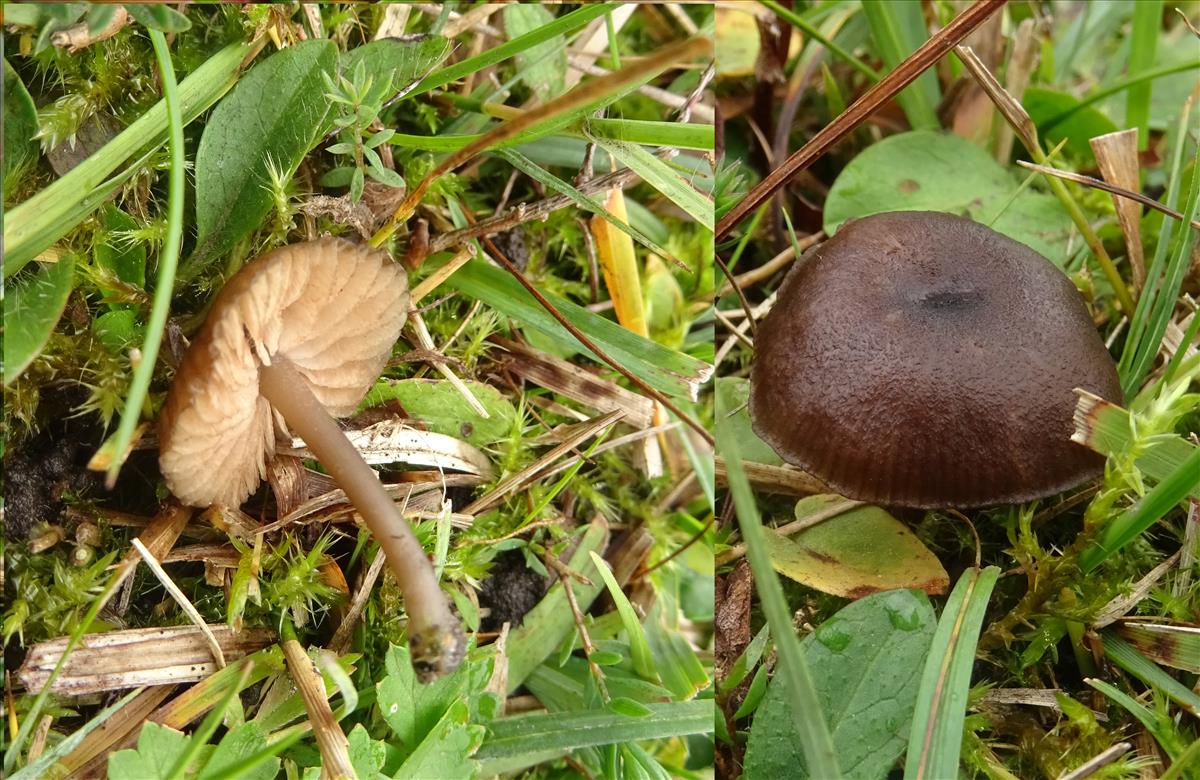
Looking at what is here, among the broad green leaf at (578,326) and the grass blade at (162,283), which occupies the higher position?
the grass blade at (162,283)

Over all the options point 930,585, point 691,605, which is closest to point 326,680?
point 691,605

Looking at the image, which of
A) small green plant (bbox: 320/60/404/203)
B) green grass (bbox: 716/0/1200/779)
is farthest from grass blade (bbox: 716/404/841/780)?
small green plant (bbox: 320/60/404/203)

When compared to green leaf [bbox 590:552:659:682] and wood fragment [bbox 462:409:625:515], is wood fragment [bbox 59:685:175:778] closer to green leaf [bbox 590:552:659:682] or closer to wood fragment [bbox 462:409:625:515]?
wood fragment [bbox 462:409:625:515]

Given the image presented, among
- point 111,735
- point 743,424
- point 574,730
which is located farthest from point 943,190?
point 111,735

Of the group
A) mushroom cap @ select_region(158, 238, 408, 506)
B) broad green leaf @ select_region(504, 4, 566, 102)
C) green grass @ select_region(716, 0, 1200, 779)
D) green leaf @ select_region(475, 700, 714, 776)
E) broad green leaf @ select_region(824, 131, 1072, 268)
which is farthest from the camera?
broad green leaf @ select_region(824, 131, 1072, 268)

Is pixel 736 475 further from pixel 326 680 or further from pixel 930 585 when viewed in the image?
pixel 326 680

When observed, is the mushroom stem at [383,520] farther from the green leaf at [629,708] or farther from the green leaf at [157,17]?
the green leaf at [157,17]

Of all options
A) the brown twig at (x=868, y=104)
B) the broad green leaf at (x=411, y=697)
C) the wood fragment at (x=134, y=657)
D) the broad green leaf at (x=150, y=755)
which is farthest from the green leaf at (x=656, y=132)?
the broad green leaf at (x=150, y=755)
